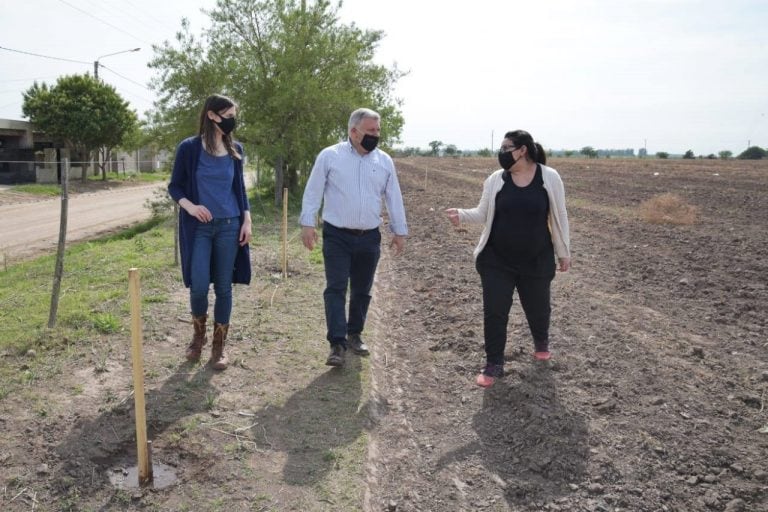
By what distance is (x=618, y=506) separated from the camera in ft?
10.7

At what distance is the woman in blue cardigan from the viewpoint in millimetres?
4277

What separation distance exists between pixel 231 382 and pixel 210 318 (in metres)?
1.47

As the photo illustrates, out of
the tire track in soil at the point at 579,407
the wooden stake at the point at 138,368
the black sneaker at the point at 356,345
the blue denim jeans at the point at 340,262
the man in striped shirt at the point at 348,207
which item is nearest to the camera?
the wooden stake at the point at 138,368

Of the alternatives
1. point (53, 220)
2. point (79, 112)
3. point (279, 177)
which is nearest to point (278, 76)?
point (279, 177)

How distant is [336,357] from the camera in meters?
4.71

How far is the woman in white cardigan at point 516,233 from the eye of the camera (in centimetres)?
453

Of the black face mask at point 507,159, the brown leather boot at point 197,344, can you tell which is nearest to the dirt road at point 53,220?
the brown leather boot at point 197,344

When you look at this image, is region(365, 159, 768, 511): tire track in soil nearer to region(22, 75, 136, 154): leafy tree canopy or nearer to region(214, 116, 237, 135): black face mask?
region(214, 116, 237, 135): black face mask

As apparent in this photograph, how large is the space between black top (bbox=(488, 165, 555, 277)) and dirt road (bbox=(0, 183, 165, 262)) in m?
9.80

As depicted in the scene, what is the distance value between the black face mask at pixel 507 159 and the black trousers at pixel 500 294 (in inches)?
25.1

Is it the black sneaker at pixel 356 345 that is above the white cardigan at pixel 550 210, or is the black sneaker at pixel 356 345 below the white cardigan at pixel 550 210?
below

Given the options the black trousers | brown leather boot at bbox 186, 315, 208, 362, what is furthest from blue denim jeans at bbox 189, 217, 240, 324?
the black trousers

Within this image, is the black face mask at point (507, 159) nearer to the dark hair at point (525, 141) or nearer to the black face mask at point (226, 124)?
the dark hair at point (525, 141)

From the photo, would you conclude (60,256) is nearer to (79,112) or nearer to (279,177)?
(279,177)
